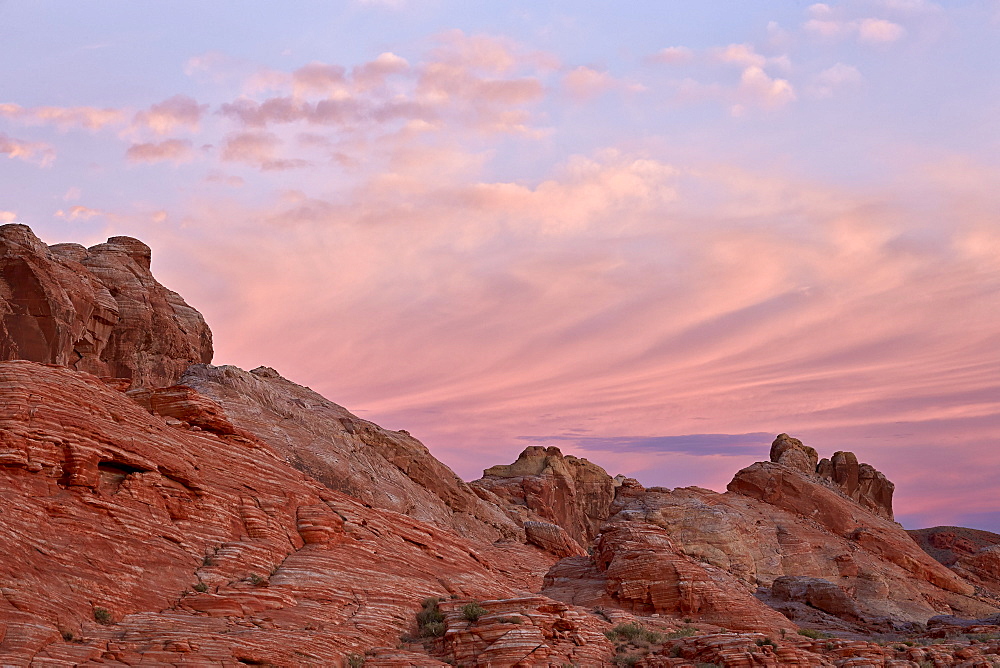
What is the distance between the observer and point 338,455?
170ft

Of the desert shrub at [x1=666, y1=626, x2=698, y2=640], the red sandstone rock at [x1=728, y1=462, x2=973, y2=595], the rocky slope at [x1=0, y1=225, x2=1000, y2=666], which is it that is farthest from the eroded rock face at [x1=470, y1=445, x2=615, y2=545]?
the desert shrub at [x1=666, y1=626, x2=698, y2=640]

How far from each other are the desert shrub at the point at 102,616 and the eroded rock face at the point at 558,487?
54.7 meters

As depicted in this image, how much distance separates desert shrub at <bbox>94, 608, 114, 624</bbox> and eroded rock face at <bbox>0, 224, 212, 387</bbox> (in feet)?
122

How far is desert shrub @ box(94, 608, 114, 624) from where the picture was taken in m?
23.5

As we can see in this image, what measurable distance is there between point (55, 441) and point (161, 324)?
136 ft

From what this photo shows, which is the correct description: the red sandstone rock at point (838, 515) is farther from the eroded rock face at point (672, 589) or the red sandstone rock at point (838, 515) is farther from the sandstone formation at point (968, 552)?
the eroded rock face at point (672, 589)

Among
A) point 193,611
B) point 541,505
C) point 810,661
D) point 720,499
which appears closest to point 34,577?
point 193,611

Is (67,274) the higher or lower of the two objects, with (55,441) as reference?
higher

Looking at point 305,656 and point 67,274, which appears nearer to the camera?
point 305,656

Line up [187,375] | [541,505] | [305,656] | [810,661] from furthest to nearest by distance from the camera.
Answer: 1. [541,505]
2. [187,375]
3. [810,661]
4. [305,656]

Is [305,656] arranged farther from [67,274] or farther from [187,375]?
[67,274]

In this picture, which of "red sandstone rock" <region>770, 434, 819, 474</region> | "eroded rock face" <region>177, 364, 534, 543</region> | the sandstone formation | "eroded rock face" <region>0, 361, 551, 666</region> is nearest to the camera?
"eroded rock face" <region>0, 361, 551, 666</region>

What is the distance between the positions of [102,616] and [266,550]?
23.0ft

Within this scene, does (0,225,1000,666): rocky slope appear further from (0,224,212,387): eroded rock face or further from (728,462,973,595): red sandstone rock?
(728,462,973,595): red sandstone rock
